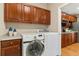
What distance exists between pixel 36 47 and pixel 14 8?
1277 mm

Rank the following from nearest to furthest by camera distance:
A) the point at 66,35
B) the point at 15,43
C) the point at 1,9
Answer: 1. the point at 15,43
2. the point at 1,9
3. the point at 66,35

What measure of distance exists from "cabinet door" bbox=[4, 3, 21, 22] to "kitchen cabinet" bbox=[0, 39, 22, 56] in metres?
0.71

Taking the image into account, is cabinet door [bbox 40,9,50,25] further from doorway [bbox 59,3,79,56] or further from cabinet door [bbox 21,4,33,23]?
doorway [bbox 59,3,79,56]

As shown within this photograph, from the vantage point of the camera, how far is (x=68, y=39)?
281 inches

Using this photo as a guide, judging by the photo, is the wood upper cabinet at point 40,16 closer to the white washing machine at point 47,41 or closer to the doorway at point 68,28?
the white washing machine at point 47,41

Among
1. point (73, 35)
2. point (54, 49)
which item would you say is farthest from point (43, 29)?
point (73, 35)

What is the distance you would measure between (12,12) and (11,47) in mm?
1029

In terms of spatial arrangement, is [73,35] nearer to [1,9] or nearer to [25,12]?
[25,12]

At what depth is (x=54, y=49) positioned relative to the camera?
4.32m

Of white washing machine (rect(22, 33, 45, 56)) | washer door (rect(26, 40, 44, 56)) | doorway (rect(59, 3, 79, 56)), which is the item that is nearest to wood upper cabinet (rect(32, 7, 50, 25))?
white washing machine (rect(22, 33, 45, 56))

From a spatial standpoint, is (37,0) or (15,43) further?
(15,43)

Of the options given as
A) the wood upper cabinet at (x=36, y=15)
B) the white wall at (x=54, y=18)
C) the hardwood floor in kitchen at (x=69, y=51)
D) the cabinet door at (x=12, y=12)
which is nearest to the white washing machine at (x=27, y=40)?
the cabinet door at (x=12, y=12)

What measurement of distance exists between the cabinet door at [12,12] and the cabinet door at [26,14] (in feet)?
0.63

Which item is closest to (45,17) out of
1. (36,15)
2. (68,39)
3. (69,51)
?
(36,15)
